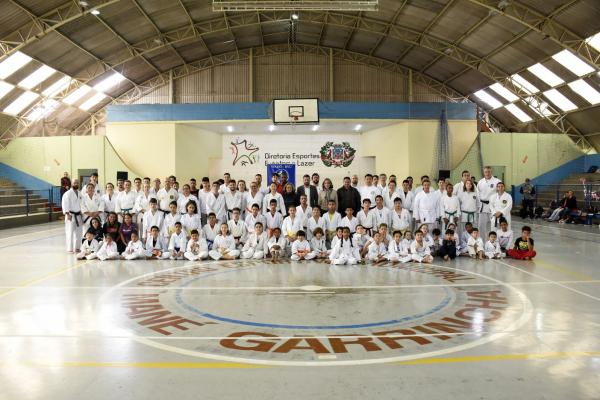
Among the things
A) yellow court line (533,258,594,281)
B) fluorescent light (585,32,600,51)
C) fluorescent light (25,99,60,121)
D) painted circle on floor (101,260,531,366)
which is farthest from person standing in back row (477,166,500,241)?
fluorescent light (25,99,60,121)

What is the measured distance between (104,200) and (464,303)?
8.40m

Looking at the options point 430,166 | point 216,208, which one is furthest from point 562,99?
point 216,208

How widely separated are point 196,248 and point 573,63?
19159mm

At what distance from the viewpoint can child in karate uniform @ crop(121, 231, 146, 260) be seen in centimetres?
910

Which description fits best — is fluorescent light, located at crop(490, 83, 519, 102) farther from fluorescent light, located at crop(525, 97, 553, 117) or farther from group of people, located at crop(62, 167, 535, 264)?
group of people, located at crop(62, 167, 535, 264)

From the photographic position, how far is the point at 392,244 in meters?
8.84

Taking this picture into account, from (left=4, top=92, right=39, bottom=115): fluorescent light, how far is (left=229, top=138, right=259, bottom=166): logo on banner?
10524mm

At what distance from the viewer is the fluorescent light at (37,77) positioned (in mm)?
20594

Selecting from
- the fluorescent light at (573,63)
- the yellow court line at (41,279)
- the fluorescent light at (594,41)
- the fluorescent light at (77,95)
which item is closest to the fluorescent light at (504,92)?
the fluorescent light at (573,63)

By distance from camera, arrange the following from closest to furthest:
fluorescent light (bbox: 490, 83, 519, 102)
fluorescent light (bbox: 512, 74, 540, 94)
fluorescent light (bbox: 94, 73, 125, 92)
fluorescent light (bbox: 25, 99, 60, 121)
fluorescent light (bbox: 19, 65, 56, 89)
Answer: fluorescent light (bbox: 19, 65, 56, 89)
fluorescent light (bbox: 512, 74, 540, 94)
fluorescent light (bbox: 25, 99, 60, 121)
fluorescent light (bbox: 94, 73, 125, 92)
fluorescent light (bbox: 490, 83, 519, 102)

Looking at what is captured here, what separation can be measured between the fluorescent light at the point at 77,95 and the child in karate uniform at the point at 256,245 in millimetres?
19810

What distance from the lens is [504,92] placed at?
26203mm

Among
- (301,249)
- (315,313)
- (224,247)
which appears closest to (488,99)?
(301,249)

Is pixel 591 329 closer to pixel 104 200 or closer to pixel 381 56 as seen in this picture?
pixel 104 200
